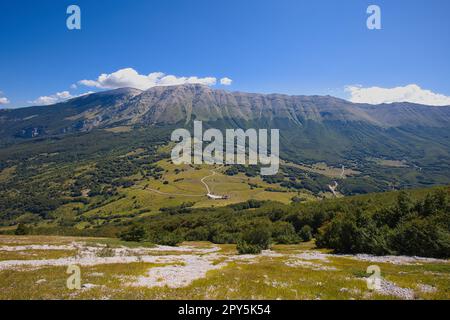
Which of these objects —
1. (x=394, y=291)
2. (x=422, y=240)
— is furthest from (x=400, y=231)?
(x=394, y=291)

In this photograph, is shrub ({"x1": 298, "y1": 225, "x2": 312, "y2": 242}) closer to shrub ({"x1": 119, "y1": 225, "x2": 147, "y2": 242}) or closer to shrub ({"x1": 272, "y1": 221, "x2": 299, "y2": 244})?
shrub ({"x1": 272, "y1": 221, "x2": 299, "y2": 244})

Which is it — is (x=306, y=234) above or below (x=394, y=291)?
below

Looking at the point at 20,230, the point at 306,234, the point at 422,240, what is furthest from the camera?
the point at 306,234

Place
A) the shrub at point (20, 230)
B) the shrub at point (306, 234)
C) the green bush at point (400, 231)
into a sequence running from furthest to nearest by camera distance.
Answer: the shrub at point (306, 234)
the shrub at point (20, 230)
the green bush at point (400, 231)

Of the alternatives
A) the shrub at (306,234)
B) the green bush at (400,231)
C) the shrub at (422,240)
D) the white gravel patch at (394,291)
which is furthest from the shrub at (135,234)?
the white gravel patch at (394,291)

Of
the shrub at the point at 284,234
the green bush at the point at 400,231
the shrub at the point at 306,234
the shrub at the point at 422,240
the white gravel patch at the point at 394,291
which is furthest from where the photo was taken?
the shrub at the point at 306,234

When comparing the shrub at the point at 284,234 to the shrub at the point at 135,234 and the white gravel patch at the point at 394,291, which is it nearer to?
the shrub at the point at 135,234

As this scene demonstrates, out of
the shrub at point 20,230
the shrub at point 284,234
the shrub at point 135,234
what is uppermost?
the shrub at point 135,234

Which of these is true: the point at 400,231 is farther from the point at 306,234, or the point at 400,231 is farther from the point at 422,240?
the point at 306,234

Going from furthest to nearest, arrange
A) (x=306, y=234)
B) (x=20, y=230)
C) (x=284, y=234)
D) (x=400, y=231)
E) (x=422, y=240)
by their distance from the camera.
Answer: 1. (x=284, y=234)
2. (x=306, y=234)
3. (x=20, y=230)
4. (x=400, y=231)
5. (x=422, y=240)

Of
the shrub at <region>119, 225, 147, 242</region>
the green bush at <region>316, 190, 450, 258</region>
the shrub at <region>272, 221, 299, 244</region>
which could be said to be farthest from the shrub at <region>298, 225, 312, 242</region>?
the shrub at <region>119, 225, 147, 242</region>

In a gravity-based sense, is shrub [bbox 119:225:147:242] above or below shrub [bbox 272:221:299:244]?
above
